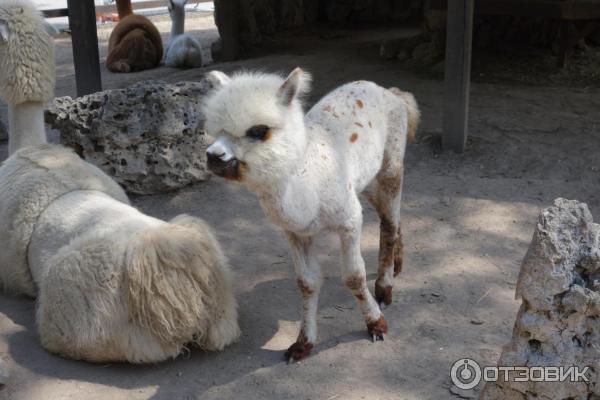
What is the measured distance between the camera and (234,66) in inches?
378

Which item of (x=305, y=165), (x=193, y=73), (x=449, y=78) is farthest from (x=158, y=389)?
(x=193, y=73)

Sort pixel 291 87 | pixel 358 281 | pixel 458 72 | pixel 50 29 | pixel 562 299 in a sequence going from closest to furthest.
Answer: pixel 562 299
pixel 291 87
pixel 358 281
pixel 50 29
pixel 458 72


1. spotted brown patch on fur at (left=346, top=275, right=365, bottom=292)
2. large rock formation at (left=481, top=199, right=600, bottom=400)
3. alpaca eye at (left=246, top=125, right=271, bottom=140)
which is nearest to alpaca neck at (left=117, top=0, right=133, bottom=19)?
spotted brown patch on fur at (left=346, top=275, right=365, bottom=292)

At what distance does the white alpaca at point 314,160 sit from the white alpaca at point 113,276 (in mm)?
474

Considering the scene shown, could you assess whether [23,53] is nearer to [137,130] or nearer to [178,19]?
[137,130]

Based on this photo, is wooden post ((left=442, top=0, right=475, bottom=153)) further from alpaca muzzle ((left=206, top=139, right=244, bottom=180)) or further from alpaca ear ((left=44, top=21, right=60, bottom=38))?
alpaca muzzle ((left=206, top=139, right=244, bottom=180))

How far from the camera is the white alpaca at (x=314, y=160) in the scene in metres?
2.81

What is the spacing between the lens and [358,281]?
3498mm

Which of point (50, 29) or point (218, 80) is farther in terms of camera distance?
point (50, 29)

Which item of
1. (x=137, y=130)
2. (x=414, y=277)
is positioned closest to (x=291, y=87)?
(x=414, y=277)

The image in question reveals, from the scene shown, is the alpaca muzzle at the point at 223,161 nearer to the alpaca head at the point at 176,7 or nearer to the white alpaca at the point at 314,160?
the white alpaca at the point at 314,160

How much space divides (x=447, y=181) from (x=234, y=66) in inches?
184

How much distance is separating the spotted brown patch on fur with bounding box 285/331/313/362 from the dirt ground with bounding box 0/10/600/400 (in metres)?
0.06

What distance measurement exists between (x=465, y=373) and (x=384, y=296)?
845 millimetres
